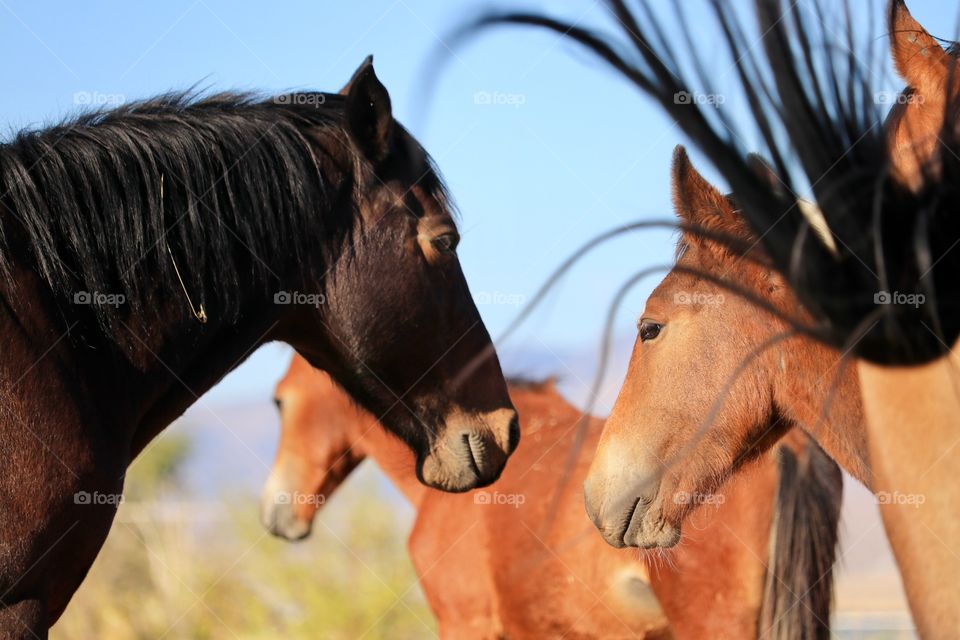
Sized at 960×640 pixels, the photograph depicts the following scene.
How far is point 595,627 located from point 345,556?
188 inches

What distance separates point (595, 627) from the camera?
5645mm

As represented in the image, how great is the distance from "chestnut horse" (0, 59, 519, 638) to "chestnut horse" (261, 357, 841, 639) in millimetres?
482

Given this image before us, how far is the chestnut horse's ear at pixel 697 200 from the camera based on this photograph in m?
3.43

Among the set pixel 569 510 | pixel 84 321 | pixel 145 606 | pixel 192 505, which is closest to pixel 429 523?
pixel 569 510

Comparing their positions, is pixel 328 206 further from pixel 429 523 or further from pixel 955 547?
pixel 429 523

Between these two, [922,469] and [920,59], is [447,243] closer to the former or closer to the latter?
[920,59]

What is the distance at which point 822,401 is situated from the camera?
3068 mm

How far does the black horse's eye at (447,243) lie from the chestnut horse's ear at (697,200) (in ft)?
2.82

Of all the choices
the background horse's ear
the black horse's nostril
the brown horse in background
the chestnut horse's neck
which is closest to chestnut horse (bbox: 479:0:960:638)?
the brown horse in background

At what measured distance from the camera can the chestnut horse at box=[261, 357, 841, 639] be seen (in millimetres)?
4984
